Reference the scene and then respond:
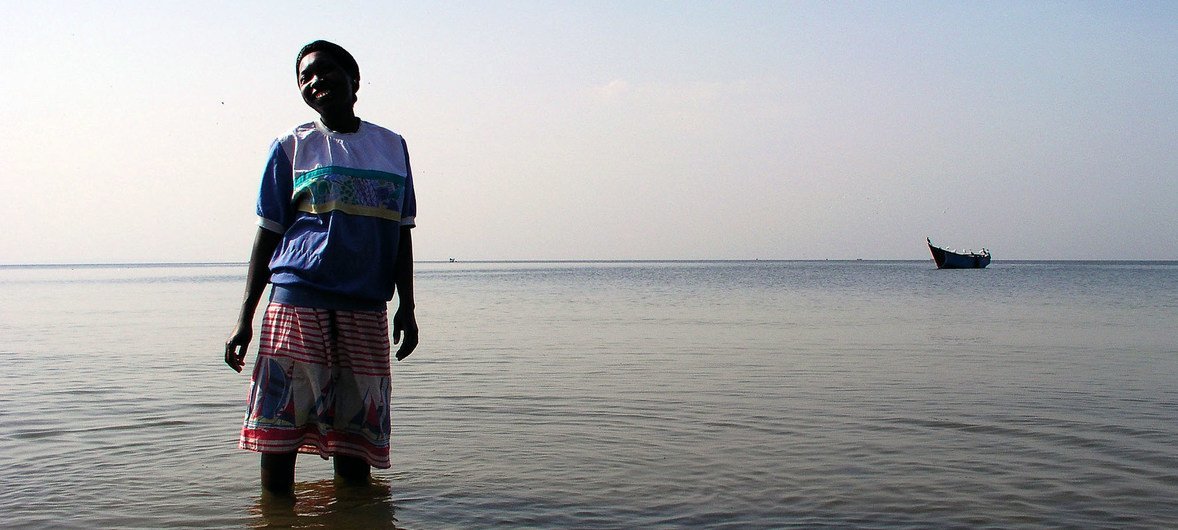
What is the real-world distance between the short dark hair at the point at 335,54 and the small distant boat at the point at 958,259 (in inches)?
2810

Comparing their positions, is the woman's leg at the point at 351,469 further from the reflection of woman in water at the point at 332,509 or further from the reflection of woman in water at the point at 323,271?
the reflection of woman in water at the point at 323,271

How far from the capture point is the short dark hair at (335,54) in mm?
3621

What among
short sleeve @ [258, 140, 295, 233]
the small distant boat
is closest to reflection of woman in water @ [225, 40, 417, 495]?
short sleeve @ [258, 140, 295, 233]

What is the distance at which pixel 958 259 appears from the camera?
72.8 m

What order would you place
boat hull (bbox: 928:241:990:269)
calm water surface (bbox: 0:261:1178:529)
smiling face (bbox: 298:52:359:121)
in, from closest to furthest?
smiling face (bbox: 298:52:359:121) → calm water surface (bbox: 0:261:1178:529) → boat hull (bbox: 928:241:990:269)

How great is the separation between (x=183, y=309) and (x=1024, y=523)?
20159 mm

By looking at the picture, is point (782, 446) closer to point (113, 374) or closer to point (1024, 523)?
point (1024, 523)

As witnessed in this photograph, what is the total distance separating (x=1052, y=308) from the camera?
68.0 ft

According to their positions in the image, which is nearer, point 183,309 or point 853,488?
point 853,488

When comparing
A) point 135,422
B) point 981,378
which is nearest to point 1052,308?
point 981,378

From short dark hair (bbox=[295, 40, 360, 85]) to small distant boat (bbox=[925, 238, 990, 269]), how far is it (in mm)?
71384

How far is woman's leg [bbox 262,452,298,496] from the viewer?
3691 mm

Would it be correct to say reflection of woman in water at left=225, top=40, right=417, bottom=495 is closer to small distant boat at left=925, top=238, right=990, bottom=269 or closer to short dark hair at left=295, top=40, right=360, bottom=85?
short dark hair at left=295, top=40, right=360, bottom=85

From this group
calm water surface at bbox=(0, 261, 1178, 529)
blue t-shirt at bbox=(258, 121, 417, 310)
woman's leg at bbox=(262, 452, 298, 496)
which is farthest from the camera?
calm water surface at bbox=(0, 261, 1178, 529)
